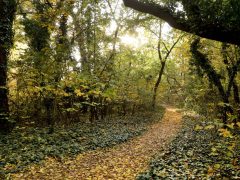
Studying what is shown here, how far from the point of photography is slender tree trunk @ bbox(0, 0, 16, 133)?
36.9 ft

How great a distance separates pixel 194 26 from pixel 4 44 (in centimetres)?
832

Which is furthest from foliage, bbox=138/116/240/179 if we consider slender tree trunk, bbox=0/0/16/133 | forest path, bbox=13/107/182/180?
slender tree trunk, bbox=0/0/16/133

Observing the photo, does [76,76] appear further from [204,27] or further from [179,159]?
[204,27]

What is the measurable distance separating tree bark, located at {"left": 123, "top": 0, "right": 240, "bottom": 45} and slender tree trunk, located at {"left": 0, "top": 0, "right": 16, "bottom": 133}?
22.4ft

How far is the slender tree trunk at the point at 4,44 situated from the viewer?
36.9 feet

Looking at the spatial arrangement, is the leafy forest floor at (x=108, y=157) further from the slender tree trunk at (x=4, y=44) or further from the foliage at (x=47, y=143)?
the slender tree trunk at (x=4, y=44)

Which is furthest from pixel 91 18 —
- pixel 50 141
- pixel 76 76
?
pixel 50 141

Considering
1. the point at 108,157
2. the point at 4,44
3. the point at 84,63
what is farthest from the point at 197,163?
the point at 84,63

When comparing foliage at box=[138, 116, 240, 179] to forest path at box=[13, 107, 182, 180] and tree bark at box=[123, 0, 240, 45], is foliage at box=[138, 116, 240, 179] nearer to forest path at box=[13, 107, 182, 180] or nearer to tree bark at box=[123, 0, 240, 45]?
forest path at box=[13, 107, 182, 180]

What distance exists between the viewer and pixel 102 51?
18312 mm

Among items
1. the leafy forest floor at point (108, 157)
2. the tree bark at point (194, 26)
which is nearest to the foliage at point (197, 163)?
the leafy forest floor at point (108, 157)

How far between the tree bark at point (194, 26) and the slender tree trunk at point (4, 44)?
6819 millimetres

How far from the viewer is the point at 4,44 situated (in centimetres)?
1131

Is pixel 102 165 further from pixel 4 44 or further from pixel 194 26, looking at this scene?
pixel 4 44
